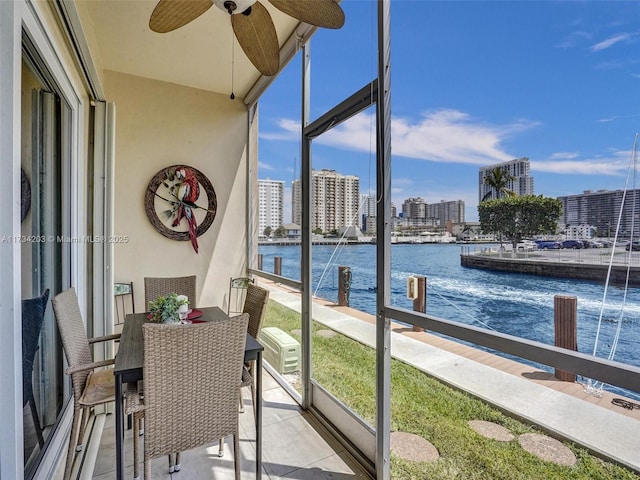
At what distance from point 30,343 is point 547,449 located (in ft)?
7.75

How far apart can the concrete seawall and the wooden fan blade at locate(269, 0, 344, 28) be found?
129cm

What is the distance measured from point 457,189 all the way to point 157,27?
177cm

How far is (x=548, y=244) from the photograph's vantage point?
47.2 inches

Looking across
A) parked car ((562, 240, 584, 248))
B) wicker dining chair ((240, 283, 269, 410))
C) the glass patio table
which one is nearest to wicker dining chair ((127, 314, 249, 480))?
the glass patio table

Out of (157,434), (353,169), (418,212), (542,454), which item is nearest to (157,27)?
(353,169)

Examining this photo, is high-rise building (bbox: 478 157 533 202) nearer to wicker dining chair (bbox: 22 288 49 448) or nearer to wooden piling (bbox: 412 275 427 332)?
wooden piling (bbox: 412 275 427 332)

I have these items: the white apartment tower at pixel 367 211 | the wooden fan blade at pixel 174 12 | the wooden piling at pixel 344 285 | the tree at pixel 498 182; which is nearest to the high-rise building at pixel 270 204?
the wooden piling at pixel 344 285

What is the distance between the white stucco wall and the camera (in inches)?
151

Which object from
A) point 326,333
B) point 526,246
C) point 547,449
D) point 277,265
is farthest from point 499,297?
point 277,265

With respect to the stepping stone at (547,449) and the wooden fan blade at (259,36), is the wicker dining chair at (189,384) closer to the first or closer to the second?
the stepping stone at (547,449)

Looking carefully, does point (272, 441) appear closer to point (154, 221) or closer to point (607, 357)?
point (607, 357)

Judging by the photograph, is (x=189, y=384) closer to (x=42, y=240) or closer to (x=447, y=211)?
(x=42, y=240)

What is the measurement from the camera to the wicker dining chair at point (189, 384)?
1543 mm

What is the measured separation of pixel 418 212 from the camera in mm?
1820
